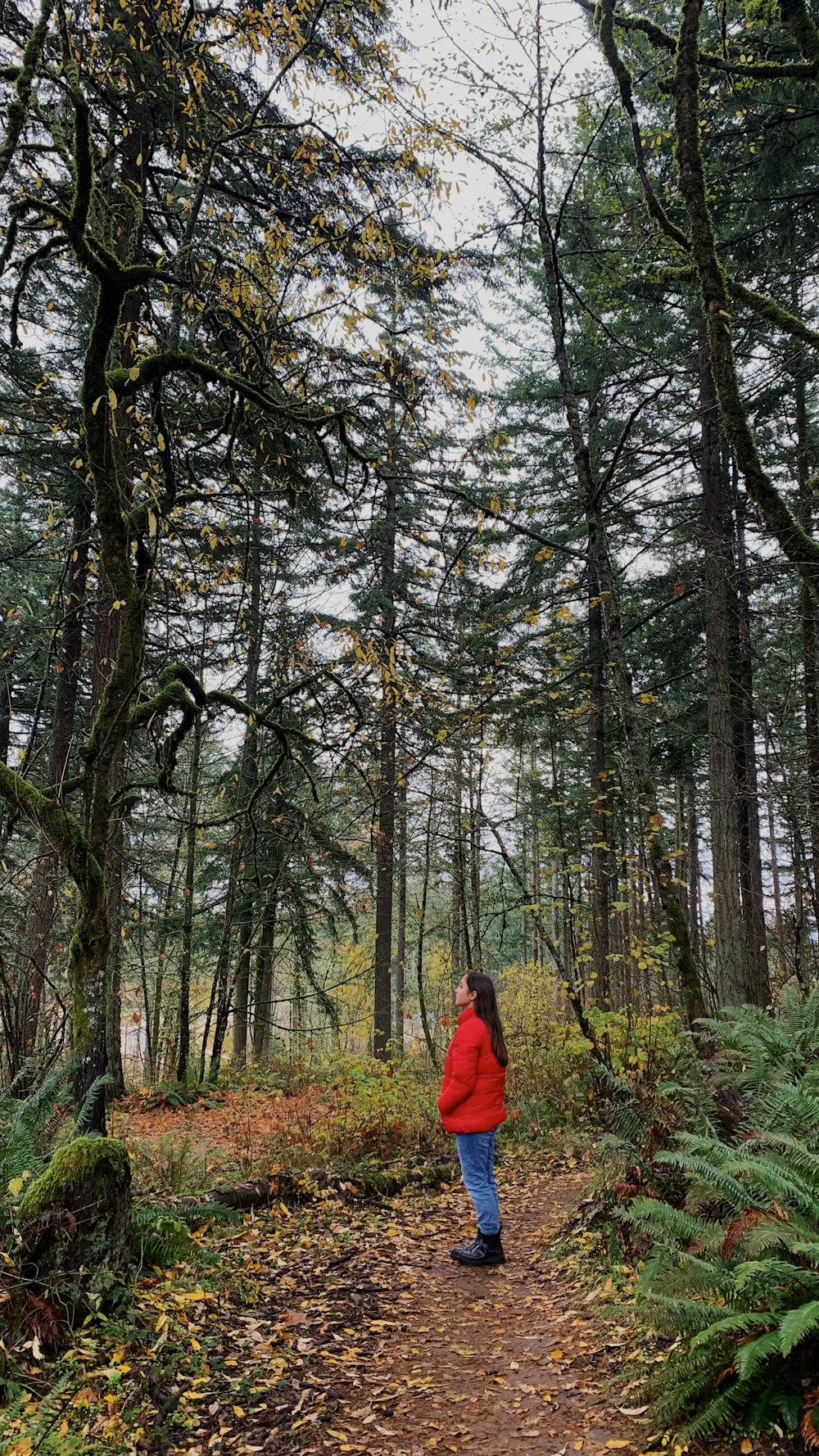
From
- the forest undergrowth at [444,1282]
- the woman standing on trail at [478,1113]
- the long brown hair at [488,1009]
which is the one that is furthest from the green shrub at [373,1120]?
the long brown hair at [488,1009]

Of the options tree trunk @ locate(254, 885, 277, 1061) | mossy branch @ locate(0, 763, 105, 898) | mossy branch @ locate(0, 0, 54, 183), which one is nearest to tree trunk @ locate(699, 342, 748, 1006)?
tree trunk @ locate(254, 885, 277, 1061)

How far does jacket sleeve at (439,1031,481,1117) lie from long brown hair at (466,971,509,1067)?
0.48 feet

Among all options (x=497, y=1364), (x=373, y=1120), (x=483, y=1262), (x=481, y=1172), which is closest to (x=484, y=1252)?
(x=483, y=1262)

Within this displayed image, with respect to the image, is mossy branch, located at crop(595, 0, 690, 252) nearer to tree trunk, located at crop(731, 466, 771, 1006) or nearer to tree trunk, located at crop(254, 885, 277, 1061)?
tree trunk, located at crop(731, 466, 771, 1006)

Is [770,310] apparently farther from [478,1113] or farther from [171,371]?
[478,1113]

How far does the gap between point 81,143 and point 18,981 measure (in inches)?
247

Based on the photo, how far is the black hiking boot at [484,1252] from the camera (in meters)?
5.59

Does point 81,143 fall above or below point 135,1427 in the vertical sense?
above

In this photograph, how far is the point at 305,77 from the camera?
212 inches

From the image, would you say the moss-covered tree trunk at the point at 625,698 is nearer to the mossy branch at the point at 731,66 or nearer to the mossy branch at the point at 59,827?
the mossy branch at the point at 731,66

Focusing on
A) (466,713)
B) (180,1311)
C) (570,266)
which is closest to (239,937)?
(466,713)

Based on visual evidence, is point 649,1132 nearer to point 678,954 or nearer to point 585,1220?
point 585,1220

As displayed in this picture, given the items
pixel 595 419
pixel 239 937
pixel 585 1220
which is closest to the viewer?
pixel 585 1220

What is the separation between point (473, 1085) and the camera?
5.61 metres
